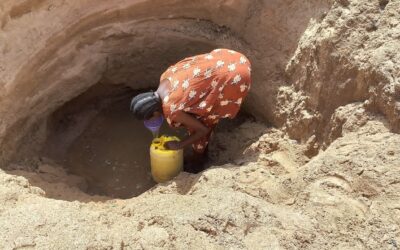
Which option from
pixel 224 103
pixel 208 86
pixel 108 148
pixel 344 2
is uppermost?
pixel 344 2

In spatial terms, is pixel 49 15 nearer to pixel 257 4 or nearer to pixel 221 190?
pixel 257 4

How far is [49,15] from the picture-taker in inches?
98.6

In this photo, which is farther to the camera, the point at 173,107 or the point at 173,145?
the point at 173,145

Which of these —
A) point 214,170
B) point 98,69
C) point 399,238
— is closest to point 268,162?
point 214,170

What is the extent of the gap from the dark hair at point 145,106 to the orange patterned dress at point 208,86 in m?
0.04

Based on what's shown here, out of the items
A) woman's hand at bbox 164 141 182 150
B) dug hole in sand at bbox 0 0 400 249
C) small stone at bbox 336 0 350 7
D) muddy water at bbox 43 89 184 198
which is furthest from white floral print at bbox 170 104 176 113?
small stone at bbox 336 0 350 7

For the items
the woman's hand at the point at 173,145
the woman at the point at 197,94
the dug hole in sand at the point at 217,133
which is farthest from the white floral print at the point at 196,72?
→ the dug hole in sand at the point at 217,133

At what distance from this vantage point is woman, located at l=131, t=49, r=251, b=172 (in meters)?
2.27

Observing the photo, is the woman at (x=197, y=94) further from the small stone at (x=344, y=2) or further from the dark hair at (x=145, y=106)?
the small stone at (x=344, y=2)

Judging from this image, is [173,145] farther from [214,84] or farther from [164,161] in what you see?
[214,84]

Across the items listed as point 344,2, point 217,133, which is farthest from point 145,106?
point 344,2

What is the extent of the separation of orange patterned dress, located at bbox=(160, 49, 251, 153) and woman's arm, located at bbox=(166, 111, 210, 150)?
0.03 meters

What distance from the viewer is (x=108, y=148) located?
117 inches

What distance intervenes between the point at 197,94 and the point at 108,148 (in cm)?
93
